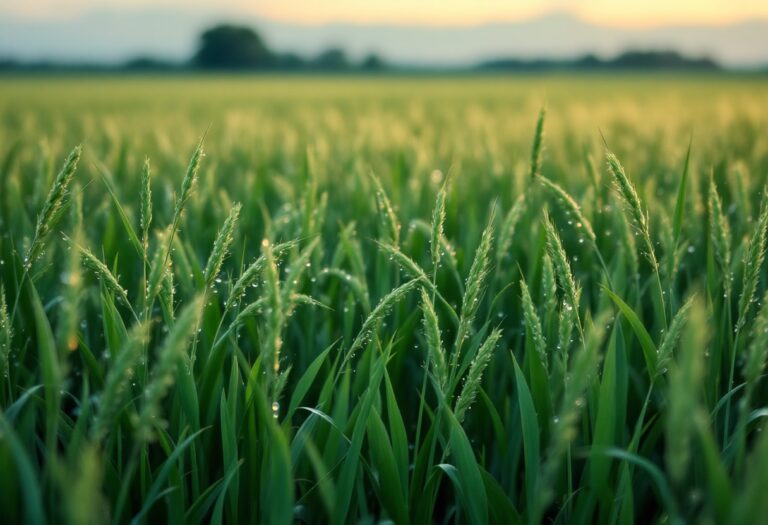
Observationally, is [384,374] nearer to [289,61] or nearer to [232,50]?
[289,61]

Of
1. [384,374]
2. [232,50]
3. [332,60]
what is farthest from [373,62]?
[384,374]

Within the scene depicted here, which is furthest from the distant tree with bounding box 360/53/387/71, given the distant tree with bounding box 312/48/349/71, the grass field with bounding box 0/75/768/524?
the grass field with bounding box 0/75/768/524

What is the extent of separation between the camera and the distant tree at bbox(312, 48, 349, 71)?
5762cm

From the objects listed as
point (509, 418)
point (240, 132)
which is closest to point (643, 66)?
point (240, 132)

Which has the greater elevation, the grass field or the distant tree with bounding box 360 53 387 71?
the distant tree with bounding box 360 53 387 71

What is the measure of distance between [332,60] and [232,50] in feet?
43.8

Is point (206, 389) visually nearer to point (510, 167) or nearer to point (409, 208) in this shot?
point (409, 208)

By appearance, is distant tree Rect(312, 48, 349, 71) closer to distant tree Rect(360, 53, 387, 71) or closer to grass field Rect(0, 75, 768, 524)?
distant tree Rect(360, 53, 387, 71)

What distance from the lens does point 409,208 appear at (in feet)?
8.14

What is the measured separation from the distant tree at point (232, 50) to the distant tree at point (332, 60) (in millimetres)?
4933

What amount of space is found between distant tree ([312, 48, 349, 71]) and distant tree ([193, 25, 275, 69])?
4933mm

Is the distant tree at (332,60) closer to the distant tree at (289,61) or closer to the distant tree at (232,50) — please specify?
the distant tree at (289,61)

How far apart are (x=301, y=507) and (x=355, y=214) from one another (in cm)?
159

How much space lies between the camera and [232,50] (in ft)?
218
